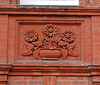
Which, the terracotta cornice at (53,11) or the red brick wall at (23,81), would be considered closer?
the red brick wall at (23,81)

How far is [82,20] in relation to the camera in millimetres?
14312

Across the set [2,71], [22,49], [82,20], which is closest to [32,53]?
[22,49]

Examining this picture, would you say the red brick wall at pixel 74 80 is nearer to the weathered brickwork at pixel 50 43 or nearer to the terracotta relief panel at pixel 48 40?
the weathered brickwork at pixel 50 43

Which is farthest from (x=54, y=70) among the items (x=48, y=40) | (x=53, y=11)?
(x=53, y=11)

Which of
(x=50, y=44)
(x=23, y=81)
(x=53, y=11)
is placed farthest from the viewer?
(x=53, y=11)

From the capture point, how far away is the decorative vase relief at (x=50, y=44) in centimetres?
1398

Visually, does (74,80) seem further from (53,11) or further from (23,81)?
(53,11)

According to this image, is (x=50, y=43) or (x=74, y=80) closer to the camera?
(x=74, y=80)

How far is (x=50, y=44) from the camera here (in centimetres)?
1409

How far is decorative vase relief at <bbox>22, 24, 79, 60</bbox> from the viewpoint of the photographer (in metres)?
14.0

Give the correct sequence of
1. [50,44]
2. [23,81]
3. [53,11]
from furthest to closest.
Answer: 1. [53,11]
2. [50,44]
3. [23,81]

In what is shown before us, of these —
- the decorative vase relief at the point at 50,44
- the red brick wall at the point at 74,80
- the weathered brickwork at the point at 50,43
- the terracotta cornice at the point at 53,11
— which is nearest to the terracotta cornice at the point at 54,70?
the weathered brickwork at the point at 50,43

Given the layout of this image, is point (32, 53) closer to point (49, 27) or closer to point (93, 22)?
point (49, 27)

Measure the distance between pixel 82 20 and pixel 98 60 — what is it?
1.65 m
